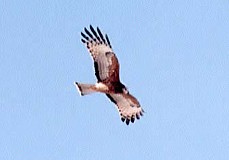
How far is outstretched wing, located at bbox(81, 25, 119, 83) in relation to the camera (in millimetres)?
15570

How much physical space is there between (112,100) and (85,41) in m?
1.39

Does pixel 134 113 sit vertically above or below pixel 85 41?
below

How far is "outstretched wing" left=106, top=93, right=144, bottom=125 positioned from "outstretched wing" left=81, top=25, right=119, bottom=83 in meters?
0.73

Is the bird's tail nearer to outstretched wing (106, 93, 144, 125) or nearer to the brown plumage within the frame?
the brown plumage

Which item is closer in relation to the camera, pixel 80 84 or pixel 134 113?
pixel 80 84

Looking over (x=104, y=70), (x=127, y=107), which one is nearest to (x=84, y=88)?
(x=104, y=70)

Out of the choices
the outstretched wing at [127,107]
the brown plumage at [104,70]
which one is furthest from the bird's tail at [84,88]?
the outstretched wing at [127,107]

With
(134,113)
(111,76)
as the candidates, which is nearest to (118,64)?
(111,76)

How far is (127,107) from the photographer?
54.2 ft

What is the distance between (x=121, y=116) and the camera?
16594mm

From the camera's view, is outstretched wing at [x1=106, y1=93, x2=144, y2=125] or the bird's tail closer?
the bird's tail

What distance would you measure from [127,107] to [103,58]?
1.39 meters

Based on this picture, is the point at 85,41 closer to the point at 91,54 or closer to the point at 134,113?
the point at 91,54

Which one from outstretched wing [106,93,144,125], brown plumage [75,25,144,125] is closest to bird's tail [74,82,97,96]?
brown plumage [75,25,144,125]
